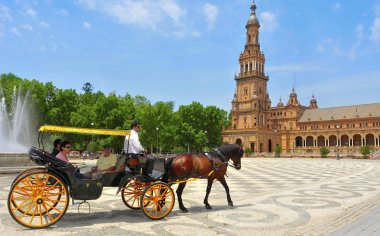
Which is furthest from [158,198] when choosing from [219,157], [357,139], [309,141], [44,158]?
[309,141]

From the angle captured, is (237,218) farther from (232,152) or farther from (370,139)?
(370,139)

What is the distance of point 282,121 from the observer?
108m

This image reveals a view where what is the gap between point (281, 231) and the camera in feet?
24.3

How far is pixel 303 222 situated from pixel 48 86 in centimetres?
6068

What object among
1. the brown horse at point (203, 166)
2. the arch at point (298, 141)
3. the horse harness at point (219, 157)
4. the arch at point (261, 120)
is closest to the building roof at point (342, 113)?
the arch at point (298, 141)

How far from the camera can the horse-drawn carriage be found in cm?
745

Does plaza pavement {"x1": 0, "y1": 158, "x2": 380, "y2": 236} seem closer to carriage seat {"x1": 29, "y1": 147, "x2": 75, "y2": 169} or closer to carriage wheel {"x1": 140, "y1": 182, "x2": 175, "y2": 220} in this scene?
carriage wheel {"x1": 140, "y1": 182, "x2": 175, "y2": 220}

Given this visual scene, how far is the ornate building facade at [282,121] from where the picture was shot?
92750 millimetres

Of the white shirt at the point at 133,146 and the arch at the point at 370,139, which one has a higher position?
the arch at the point at 370,139

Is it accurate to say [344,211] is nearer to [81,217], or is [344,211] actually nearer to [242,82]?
[81,217]

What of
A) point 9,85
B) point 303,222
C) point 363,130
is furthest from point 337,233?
point 363,130

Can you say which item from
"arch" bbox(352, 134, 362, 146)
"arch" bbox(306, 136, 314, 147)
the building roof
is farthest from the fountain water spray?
"arch" bbox(352, 134, 362, 146)

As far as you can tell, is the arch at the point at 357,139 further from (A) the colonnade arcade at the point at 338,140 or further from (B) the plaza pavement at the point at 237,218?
(B) the plaza pavement at the point at 237,218

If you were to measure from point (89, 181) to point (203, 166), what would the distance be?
3.39 metres
